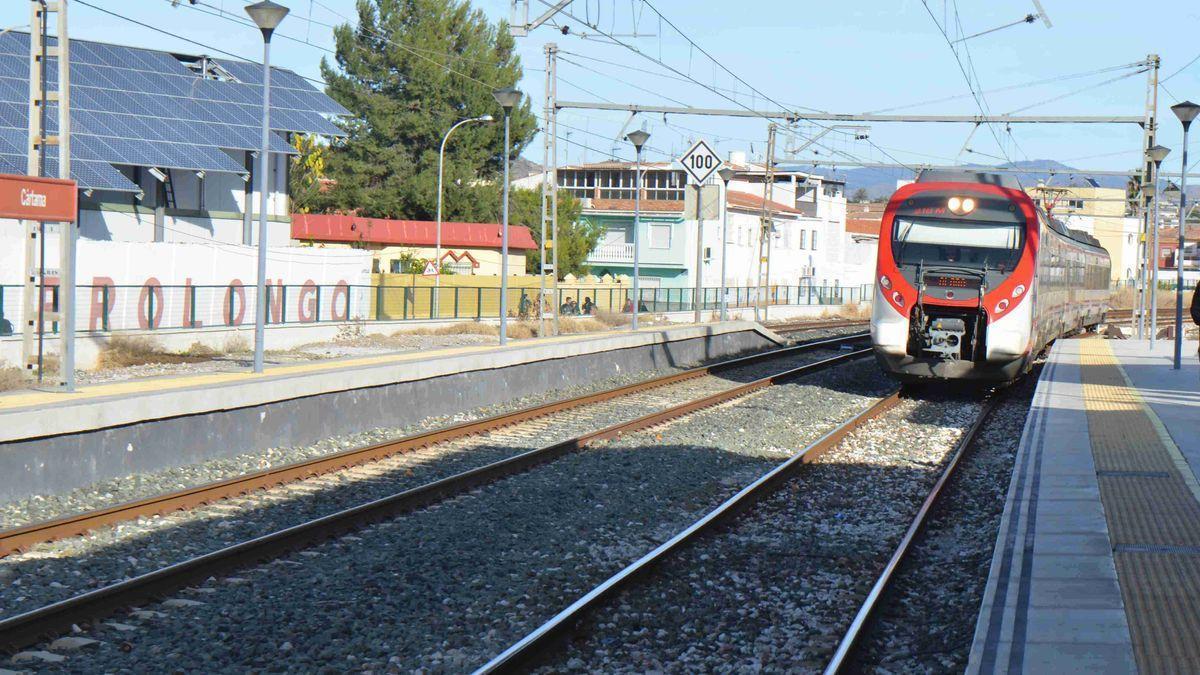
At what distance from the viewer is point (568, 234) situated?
63.6 metres

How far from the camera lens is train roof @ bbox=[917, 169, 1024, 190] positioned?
19.6 m

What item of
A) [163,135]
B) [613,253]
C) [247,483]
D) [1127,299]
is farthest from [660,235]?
[247,483]

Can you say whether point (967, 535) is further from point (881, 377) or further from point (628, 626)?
point (881, 377)

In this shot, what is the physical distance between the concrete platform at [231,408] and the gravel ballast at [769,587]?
217 inches

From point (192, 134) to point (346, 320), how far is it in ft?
25.9

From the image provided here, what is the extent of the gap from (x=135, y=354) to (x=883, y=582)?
18757 millimetres

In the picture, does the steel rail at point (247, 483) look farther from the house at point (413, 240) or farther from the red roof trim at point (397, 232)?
the red roof trim at point (397, 232)

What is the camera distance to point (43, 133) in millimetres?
13984

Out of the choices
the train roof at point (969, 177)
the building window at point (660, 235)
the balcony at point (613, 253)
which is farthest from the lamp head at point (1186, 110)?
the balcony at point (613, 253)

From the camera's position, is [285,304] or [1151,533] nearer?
[1151,533]

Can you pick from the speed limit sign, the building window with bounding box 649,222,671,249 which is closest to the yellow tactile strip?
the speed limit sign

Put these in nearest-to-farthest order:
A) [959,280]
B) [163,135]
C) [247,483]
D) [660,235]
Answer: [247,483] < [959,280] < [163,135] < [660,235]

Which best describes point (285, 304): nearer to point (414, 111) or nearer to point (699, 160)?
point (699, 160)

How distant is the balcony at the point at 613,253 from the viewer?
2766 inches
